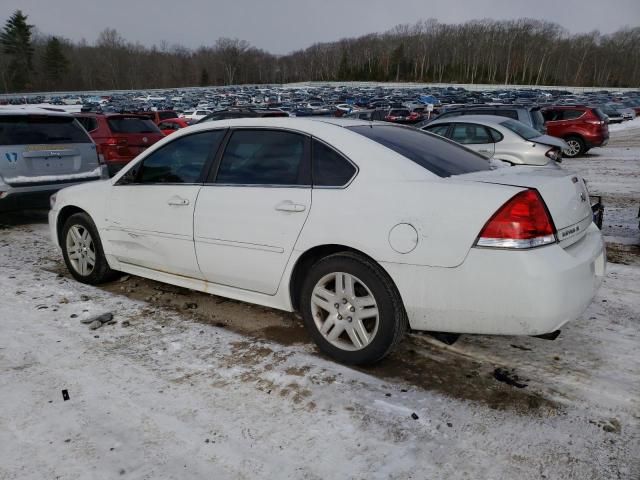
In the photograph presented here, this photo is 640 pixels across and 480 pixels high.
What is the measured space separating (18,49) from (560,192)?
118345mm

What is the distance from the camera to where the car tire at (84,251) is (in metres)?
4.52

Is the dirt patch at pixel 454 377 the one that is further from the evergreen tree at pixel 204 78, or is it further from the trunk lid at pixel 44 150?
the evergreen tree at pixel 204 78

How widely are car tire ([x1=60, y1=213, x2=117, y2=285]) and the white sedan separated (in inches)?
18.8

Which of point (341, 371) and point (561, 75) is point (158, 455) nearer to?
point (341, 371)

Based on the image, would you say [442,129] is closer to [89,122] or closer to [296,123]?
[89,122]

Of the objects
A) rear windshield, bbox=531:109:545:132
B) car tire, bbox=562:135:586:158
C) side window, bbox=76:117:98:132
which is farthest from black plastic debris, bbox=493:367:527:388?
car tire, bbox=562:135:586:158

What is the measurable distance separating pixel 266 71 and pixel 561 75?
259 ft

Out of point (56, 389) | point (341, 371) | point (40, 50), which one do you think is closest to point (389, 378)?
point (341, 371)

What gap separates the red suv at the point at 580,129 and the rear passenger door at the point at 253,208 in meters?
14.5

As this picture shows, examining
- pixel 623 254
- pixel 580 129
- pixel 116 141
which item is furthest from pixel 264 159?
pixel 580 129

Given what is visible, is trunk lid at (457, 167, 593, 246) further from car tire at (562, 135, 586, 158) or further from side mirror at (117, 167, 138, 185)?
car tire at (562, 135, 586, 158)

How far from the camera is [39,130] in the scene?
682 centimetres

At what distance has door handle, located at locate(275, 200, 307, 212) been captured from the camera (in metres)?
3.11

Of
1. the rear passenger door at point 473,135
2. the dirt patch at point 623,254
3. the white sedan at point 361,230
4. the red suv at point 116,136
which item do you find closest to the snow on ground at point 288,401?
the white sedan at point 361,230
